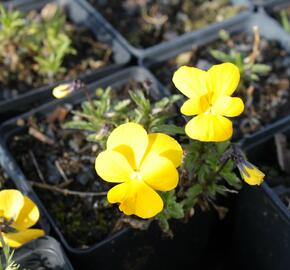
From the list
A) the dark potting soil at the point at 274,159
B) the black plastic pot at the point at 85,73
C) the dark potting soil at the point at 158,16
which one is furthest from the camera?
the dark potting soil at the point at 158,16

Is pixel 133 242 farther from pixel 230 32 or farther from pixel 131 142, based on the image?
pixel 230 32

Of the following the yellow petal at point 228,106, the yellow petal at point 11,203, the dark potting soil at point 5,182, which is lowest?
the dark potting soil at point 5,182

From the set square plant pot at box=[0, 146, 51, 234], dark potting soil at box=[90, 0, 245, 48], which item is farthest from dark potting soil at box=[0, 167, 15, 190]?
dark potting soil at box=[90, 0, 245, 48]

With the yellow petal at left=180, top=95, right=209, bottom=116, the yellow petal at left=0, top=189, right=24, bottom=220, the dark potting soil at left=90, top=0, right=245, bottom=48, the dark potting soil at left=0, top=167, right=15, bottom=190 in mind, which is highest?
the yellow petal at left=180, top=95, right=209, bottom=116

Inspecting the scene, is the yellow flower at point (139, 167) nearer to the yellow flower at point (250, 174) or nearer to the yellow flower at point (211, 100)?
the yellow flower at point (211, 100)

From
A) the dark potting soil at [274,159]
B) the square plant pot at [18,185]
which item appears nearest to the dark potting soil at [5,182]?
the square plant pot at [18,185]

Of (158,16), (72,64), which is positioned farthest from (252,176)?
(158,16)

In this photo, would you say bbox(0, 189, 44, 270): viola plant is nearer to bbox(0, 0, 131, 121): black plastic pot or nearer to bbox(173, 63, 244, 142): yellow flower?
bbox(173, 63, 244, 142): yellow flower
